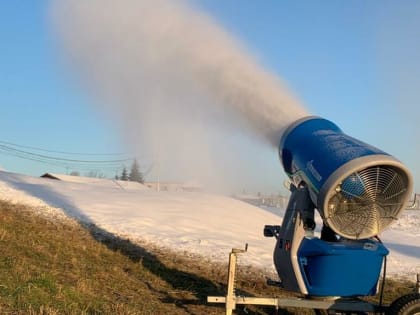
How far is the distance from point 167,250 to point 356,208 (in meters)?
8.24

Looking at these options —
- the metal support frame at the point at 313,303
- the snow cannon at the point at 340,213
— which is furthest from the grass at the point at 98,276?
the snow cannon at the point at 340,213

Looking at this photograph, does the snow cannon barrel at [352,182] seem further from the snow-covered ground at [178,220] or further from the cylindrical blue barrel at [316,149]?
the snow-covered ground at [178,220]

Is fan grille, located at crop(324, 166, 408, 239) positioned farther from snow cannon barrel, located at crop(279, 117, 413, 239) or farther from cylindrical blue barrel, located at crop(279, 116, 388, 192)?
cylindrical blue barrel, located at crop(279, 116, 388, 192)

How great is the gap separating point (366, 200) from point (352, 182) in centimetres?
45

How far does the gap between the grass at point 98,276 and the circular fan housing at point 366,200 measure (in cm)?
274

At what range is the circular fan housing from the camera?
274 inches

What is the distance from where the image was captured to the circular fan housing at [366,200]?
6957 millimetres

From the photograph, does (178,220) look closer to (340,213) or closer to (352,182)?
(340,213)

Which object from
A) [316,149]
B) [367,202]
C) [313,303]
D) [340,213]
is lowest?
[313,303]

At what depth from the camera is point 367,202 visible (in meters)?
7.25

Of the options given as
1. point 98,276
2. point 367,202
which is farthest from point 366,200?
point 98,276

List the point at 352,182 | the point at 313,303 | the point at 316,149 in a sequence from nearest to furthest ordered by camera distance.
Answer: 1. the point at 352,182
2. the point at 313,303
3. the point at 316,149

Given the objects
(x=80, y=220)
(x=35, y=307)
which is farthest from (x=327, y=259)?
(x=80, y=220)

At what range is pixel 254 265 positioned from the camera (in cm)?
1406
